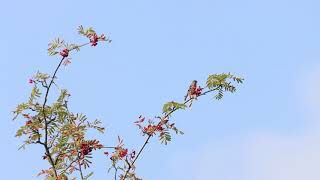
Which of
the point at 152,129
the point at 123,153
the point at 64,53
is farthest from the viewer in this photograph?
the point at 64,53

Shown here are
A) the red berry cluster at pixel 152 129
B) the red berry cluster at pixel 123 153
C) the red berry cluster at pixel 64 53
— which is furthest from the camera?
the red berry cluster at pixel 64 53

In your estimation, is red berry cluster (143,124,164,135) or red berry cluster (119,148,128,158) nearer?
red berry cluster (143,124,164,135)

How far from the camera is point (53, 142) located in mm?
11312

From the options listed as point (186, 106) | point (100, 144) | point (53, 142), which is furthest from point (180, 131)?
point (53, 142)

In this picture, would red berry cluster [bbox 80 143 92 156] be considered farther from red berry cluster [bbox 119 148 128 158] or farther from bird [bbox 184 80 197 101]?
bird [bbox 184 80 197 101]

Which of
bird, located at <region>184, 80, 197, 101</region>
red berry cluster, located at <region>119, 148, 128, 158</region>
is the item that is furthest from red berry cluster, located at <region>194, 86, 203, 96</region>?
red berry cluster, located at <region>119, 148, 128, 158</region>

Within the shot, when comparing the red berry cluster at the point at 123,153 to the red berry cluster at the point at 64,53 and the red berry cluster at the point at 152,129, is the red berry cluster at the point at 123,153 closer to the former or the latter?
the red berry cluster at the point at 152,129

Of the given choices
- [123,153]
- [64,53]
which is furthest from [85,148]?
[64,53]

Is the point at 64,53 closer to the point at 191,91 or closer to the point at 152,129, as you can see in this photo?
the point at 152,129

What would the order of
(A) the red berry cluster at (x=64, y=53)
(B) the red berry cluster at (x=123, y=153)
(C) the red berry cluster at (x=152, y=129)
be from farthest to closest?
(A) the red berry cluster at (x=64, y=53)
(B) the red berry cluster at (x=123, y=153)
(C) the red berry cluster at (x=152, y=129)

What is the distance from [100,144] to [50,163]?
84cm

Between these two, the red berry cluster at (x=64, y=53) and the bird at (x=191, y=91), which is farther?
the red berry cluster at (x=64, y=53)

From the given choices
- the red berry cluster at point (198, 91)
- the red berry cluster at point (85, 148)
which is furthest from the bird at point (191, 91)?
the red berry cluster at point (85, 148)

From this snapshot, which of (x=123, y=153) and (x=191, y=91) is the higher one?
(x=191, y=91)
